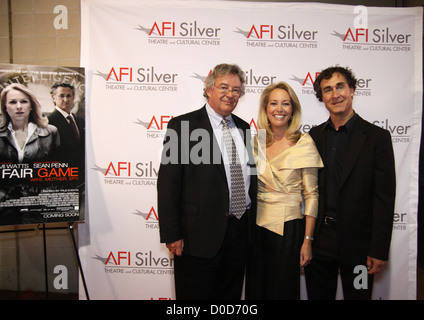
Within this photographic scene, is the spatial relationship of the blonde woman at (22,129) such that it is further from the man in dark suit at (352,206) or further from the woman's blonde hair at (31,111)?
the man in dark suit at (352,206)

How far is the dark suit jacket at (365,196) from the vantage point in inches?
76.9

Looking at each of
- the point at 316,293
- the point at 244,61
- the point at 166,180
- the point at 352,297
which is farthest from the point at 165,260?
the point at 244,61

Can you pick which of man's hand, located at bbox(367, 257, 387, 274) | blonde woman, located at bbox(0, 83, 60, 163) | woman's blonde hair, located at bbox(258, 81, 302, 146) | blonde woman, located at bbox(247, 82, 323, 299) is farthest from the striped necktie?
blonde woman, located at bbox(0, 83, 60, 163)

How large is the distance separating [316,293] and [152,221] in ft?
4.89

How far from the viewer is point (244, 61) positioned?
99.3 inches

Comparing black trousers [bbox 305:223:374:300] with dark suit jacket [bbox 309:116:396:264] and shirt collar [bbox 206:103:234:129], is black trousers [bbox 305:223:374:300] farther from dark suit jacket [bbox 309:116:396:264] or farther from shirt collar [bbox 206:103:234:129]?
shirt collar [bbox 206:103:234:129]

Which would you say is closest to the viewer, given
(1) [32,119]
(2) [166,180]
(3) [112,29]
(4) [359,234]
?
(2) [166,180]

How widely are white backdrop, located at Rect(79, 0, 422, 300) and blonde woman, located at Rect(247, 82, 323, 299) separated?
553 mm

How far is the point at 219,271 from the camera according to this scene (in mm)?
1981

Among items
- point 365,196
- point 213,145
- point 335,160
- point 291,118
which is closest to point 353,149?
point 335,160

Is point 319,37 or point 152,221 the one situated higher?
point 319,37

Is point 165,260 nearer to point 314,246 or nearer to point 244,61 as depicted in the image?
point 314,246

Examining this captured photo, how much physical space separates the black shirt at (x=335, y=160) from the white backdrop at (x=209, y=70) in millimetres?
504

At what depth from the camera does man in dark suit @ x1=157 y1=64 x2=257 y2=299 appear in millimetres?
1854
